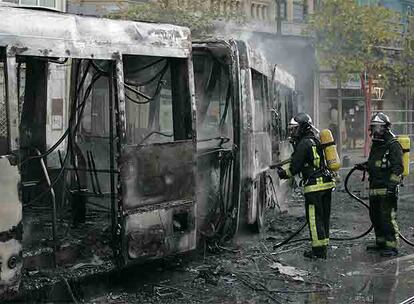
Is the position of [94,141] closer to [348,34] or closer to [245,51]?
[245,51]

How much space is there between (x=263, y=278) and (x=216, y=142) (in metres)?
1.58

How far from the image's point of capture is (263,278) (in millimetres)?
6199

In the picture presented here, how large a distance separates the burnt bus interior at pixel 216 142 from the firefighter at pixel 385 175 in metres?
1.84

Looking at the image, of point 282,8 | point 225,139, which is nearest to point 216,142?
point 225,139

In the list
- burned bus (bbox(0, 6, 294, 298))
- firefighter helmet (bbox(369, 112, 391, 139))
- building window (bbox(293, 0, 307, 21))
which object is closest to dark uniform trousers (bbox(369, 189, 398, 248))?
firefighter helmet (bbox(369, 112, 391, 139))

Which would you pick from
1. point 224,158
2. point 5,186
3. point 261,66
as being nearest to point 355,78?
point 261,66

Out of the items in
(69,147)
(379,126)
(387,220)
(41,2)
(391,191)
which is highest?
(41,2)

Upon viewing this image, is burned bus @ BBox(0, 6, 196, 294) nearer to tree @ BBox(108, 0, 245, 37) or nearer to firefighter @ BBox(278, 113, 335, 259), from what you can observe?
firefighter @ BBox(278, 113, 335, 259)

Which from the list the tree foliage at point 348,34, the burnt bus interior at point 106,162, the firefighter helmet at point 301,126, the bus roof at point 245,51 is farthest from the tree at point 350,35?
the burnt bus interior at point 106,162

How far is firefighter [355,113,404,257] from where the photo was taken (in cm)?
728

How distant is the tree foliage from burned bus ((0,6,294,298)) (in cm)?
1363

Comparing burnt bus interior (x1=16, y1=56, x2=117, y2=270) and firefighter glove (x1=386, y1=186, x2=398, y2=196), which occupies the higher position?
burnt bus interior (x1=16, y1=56, x2=117, y2=270)

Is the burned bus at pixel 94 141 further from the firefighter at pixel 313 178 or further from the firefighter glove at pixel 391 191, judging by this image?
the firefighter glove at pixel 391 191

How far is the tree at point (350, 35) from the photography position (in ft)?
67.1
